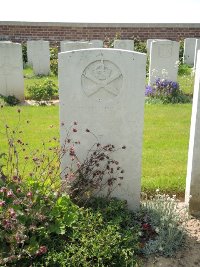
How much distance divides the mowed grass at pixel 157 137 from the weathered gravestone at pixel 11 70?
1050 millimetres

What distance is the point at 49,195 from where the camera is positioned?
300cm

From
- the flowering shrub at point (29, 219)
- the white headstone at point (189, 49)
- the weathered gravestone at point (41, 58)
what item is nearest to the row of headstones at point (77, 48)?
the weathered gravestone at point (41, 58)

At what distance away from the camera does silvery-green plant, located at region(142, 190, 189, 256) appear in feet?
10.1

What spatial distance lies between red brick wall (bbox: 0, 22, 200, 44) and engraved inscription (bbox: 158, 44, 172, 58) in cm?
973

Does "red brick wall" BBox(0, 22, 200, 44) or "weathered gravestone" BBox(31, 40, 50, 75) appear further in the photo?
"red brick wall" BBox(0, 22, 200, 44)

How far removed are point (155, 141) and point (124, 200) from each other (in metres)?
2.37

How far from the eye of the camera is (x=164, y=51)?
32.1ft

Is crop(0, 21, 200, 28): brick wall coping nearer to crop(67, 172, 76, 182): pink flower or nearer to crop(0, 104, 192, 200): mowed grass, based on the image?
crop(0, 104, 192, 200): mowed grass

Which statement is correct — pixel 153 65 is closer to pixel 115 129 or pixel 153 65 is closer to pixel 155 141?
pixel 155 141

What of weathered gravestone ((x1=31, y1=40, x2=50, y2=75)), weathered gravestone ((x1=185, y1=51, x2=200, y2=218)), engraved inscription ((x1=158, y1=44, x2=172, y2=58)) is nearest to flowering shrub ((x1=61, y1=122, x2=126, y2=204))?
weathered gravestone ((x1=185, y1=51, x2=200, y2=218))

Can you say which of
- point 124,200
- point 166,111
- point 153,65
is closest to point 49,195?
point 124,200

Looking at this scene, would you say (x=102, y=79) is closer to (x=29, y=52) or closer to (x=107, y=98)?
(x=107, y=98)

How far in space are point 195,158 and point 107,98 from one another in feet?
3.62

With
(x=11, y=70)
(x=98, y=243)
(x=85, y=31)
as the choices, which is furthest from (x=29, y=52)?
(x=98, y=243)
